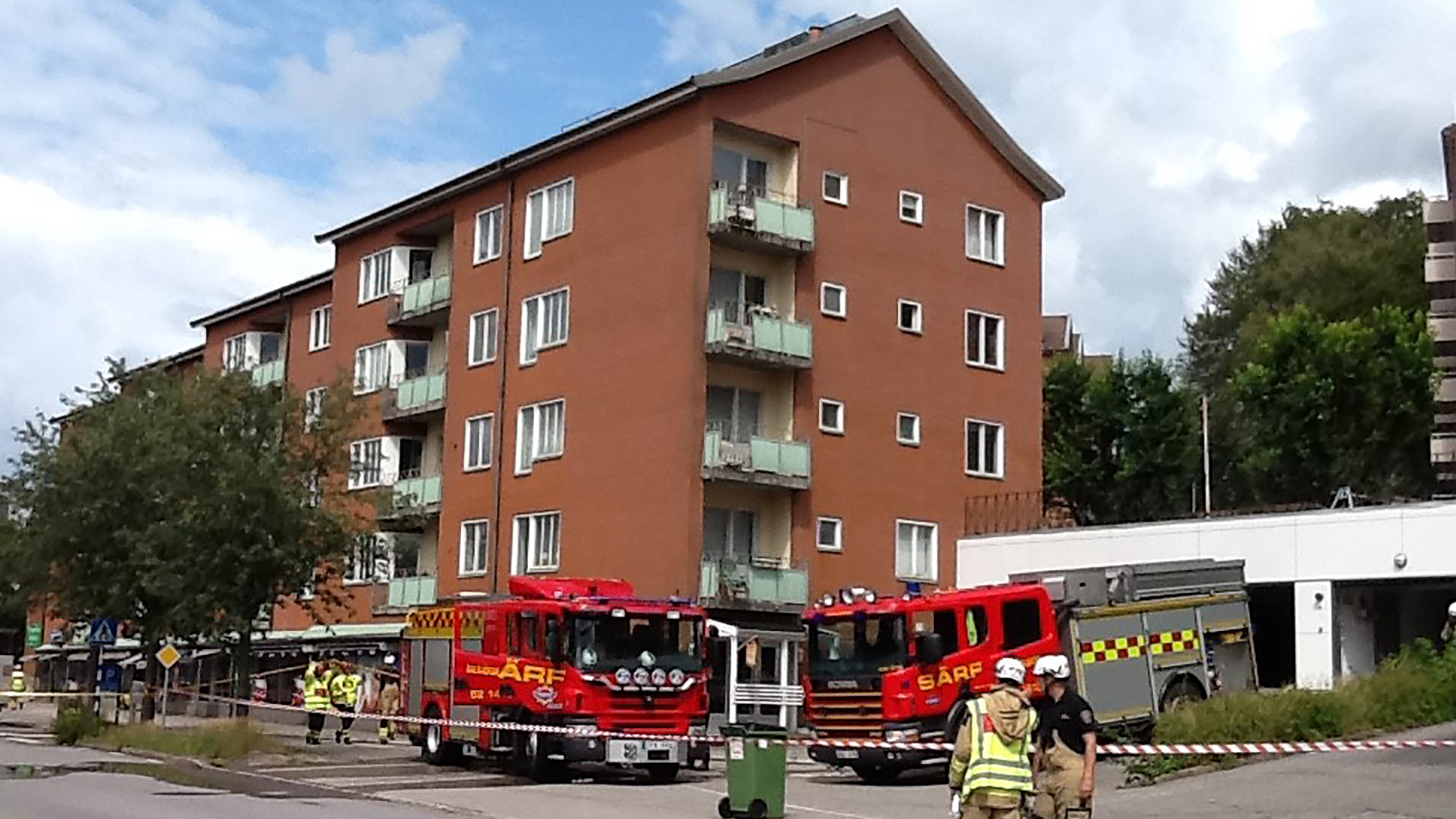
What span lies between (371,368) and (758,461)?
15895 millimetres

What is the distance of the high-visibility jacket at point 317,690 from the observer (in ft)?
111

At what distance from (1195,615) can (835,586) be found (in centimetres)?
1413

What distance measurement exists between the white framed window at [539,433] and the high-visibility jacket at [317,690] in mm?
7603

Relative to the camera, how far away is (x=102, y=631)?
34844mm

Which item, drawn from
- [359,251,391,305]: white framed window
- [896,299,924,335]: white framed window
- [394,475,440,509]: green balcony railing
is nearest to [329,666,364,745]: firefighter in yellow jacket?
[394,475,440,509]: green balcony railing

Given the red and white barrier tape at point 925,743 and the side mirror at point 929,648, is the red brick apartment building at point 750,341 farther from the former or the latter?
the side mirror at point 929,648

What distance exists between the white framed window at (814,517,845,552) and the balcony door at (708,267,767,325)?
4.56 meters

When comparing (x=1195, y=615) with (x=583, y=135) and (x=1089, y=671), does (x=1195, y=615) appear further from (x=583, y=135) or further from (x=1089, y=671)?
(x=583, y=135)

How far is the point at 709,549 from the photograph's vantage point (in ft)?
123

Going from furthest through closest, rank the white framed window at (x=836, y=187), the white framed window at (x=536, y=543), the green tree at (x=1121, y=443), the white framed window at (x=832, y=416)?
the green tree at (x=1121, y=443), the white framed window at (x=536, y=543), the white framed window at (x=836, y=187), the white framed window at (x=832, y=416)

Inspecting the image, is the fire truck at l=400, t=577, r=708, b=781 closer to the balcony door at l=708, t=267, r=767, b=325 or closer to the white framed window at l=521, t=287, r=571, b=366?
the balcony door at l=708, t=267, r=767, b=325

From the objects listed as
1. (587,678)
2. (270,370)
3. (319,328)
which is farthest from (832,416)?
(270,370)

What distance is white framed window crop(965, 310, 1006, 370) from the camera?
4153cm

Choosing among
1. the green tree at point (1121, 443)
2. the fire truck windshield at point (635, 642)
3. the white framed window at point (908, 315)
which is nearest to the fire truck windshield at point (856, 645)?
the fire truck windshield at point (635, 642)
